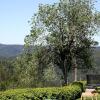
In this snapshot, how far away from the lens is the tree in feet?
137

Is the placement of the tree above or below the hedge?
above

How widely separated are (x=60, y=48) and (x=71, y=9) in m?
4.14

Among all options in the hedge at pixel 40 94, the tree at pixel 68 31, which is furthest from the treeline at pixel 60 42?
the hedge at pixel 40 94

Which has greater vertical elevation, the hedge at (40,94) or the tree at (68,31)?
the tree at (68,31)

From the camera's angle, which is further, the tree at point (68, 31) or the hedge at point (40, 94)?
the tree at point (68, 31)

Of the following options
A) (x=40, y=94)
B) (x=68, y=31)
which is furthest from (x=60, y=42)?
(x=40, y=94)

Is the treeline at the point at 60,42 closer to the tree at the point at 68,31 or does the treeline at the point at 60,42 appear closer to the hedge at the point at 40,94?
the tree at the point at 68,31

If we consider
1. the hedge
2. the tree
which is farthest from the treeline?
the hedge

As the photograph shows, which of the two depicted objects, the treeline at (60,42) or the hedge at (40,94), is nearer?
the hedge at (40,94)

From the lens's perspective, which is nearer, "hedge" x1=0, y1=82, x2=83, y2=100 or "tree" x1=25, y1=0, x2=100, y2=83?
"hedge" x1=0, y1=82, x2=83, y2=100

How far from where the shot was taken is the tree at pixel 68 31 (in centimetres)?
4172

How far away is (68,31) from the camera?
4125 cm

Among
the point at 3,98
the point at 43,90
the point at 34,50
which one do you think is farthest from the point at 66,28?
the point at 3,98

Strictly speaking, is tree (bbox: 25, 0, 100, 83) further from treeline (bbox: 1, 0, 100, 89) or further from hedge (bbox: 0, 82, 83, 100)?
hedge (bbox: 0, 82, 83, 100)
